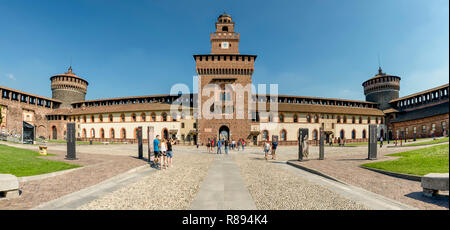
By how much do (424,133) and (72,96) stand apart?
80.2 metres

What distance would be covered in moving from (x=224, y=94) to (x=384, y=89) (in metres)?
47.1

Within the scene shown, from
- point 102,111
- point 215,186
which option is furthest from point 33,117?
point 215,186

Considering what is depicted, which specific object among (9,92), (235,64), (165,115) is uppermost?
(235,64)

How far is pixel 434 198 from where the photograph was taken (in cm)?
532

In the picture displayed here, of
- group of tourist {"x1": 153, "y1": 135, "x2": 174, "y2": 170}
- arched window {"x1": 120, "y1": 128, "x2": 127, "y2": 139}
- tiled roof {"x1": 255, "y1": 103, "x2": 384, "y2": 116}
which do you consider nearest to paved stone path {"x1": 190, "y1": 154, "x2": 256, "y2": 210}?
group of tourist {"x1": 153, "y1": 135, "x2": 174, "y2": 170}

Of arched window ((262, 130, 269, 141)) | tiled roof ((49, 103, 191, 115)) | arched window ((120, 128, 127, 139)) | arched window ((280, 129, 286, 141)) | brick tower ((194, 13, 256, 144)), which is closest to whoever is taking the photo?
brick tower ((194, 13, 256, 144))

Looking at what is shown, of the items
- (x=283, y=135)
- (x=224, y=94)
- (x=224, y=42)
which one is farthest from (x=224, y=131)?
(x=224, y=42)

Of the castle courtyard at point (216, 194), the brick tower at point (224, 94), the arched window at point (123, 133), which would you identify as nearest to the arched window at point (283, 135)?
the brick tower at point (224, 94)

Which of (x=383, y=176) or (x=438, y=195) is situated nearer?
(x=438, y=195)

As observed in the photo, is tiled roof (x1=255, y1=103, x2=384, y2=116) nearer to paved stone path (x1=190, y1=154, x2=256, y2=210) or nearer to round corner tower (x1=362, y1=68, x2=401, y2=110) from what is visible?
round corner tower (x1=362, y1=68, x2=401, y2=110)

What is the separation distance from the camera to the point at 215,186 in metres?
6.72

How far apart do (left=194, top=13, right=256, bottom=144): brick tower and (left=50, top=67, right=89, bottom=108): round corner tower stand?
40.1 m

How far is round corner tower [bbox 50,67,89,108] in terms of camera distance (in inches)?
1901
